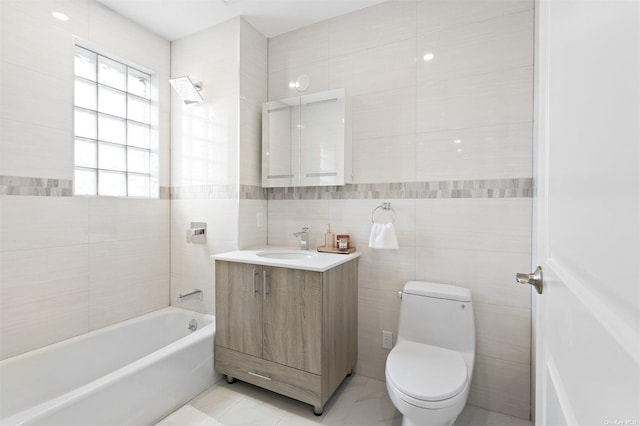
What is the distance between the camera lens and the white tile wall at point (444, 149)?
66.8 inches

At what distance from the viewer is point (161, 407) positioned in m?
1.64

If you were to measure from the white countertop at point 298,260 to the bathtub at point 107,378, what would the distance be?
1.92ft

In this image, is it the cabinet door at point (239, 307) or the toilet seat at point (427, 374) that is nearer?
the toilet seat at point (427, 374)

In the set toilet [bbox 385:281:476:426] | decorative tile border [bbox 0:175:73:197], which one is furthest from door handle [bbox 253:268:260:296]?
decorative tile border [bbox 0:175:73:197]

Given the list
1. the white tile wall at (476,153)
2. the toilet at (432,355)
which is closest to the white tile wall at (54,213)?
the toilet at (432,355)

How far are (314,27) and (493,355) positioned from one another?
2.61 metres

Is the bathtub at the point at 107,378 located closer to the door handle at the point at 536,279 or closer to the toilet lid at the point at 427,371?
the toilet lid at the point at 427,371

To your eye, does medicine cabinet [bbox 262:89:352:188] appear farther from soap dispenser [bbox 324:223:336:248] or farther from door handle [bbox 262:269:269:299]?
door handle [bbox 262:269:269:299]

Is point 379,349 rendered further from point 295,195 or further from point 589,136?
point 589,136

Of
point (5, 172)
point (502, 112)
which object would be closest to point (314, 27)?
point (502, 112)

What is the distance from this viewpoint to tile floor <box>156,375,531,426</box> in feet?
5.43

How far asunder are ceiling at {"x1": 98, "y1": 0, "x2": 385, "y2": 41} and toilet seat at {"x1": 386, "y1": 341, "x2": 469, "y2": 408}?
2284 mm

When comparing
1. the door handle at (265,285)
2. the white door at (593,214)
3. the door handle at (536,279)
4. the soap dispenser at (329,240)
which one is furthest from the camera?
the soap dispenser at (329,240)

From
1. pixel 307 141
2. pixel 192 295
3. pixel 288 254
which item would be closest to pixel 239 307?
pixel 288 254
